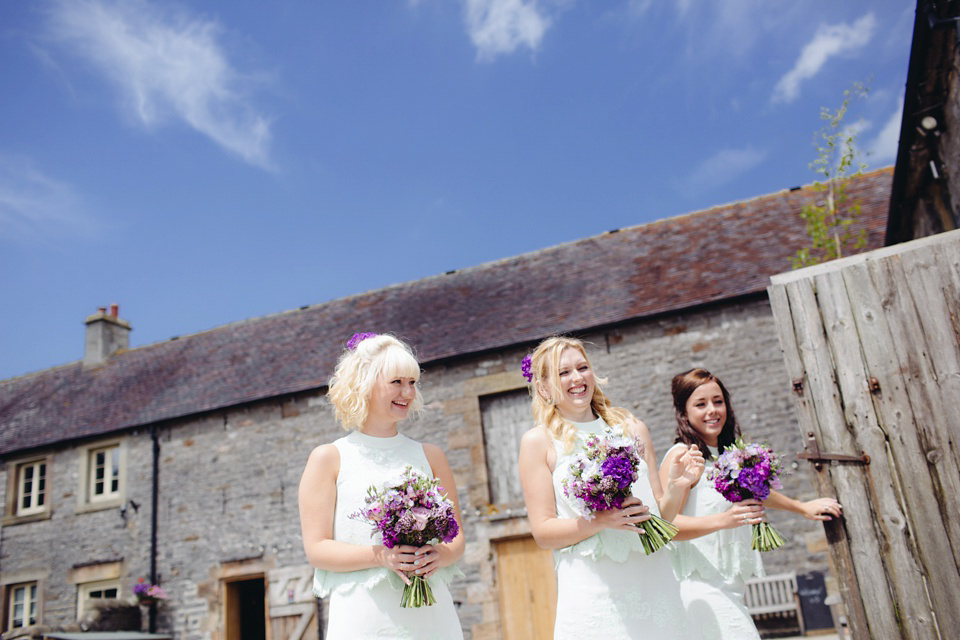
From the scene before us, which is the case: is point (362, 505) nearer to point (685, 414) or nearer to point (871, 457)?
point (685, 414)

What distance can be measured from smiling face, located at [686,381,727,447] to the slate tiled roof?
26.6 ft

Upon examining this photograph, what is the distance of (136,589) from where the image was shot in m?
13.7

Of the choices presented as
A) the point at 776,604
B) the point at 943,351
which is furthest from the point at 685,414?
the point at 776,604

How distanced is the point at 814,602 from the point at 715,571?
26.2 ft

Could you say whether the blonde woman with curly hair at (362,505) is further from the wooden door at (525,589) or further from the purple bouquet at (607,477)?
the wooden door at (525,589)

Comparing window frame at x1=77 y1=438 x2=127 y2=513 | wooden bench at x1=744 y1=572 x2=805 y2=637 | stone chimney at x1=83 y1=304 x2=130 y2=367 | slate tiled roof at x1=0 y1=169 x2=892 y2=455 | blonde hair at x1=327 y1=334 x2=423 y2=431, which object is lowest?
wooden bench at x1=744 y1=572 x2=805 y2=637

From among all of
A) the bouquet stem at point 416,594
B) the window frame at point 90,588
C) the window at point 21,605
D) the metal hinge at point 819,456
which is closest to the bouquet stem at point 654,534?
the metal hinge at point 819,456

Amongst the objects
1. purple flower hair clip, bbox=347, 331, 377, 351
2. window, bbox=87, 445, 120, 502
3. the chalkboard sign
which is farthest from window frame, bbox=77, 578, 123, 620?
purple flower hair clip, bbox=347, 331, 377, 351

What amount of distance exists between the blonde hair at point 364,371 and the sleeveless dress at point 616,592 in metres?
0.80

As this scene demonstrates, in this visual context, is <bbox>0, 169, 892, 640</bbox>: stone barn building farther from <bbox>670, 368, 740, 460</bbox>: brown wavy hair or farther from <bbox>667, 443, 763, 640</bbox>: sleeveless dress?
<bbox>667, 443, 763, 640</bbox>: sleeveless dress

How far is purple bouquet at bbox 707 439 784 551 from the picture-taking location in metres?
3.44

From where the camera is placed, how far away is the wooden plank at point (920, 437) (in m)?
3.05

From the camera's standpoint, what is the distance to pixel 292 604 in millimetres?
12859

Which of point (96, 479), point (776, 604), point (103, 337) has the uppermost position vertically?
point (103, 337)
